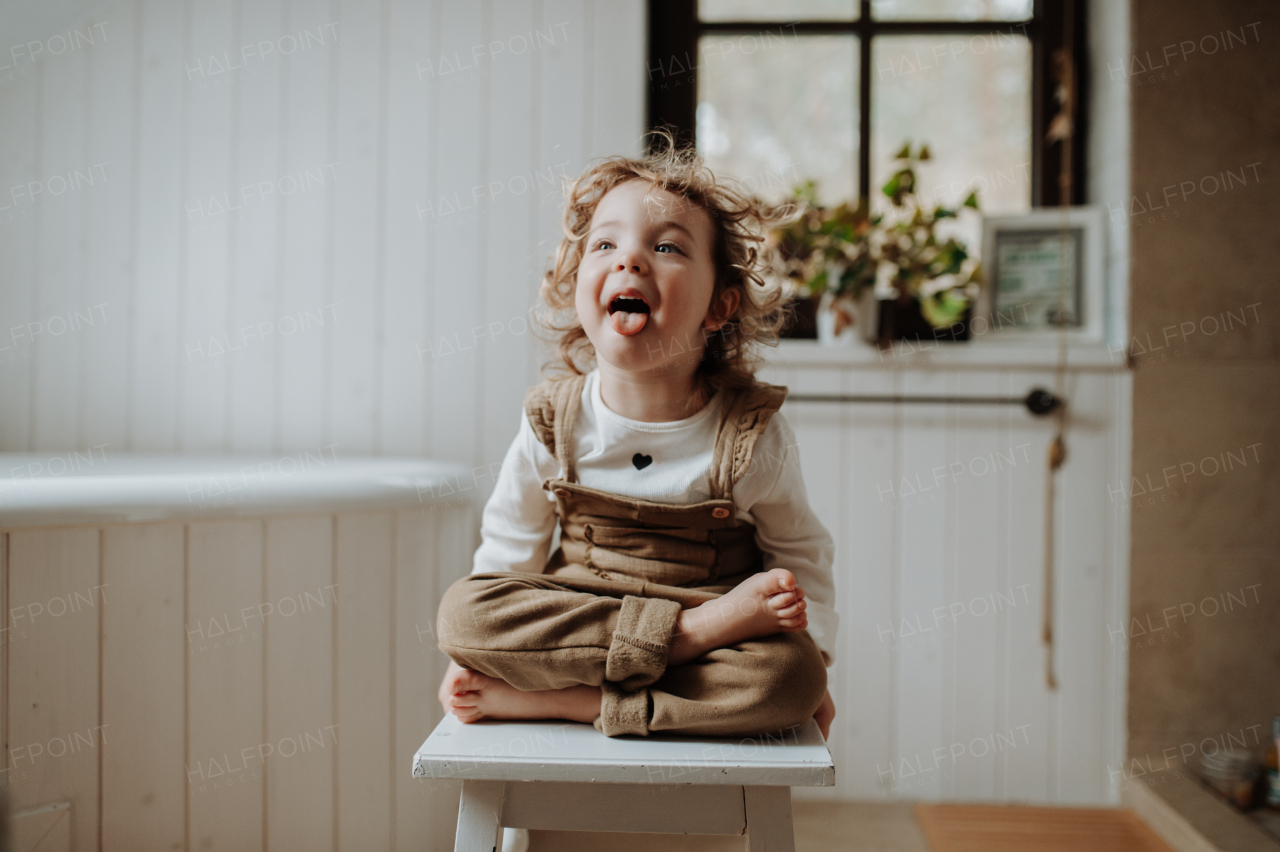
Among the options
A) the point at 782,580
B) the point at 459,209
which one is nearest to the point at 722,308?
the point at 782,580

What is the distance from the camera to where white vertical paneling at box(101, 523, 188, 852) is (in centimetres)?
89

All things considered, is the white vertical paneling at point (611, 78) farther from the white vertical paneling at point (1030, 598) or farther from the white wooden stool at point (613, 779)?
the white wooden stool at point (613, 779)

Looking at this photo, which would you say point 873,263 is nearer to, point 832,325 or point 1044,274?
point 832,325

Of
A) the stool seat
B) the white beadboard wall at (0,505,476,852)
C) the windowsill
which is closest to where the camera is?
the stool seat

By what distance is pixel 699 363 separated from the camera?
90cm

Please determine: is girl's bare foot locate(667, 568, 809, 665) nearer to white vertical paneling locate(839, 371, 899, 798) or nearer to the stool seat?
the stool seat

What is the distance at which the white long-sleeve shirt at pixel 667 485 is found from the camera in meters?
0.82

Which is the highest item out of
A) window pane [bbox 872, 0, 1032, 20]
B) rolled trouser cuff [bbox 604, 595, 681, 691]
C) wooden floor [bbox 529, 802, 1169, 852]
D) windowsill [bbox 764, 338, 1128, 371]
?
window pane [bbox 872, 0, 1032, 20]

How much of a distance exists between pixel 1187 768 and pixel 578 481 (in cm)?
131

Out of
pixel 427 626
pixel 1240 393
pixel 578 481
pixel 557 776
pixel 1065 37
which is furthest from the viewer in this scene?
pixel 1065 37

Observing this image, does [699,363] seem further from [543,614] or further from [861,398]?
[861,398]

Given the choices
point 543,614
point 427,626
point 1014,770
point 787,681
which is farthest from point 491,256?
point 1014,770

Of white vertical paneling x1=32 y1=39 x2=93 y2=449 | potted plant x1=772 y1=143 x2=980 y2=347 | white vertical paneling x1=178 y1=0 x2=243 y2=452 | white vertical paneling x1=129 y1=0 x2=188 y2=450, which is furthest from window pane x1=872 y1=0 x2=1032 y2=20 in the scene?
white vertical paneling x1=32 y1=39 x2=93 y2=449

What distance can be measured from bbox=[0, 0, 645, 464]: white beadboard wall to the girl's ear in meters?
0.64
